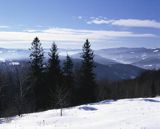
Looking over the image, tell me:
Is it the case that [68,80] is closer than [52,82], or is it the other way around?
[52,82]

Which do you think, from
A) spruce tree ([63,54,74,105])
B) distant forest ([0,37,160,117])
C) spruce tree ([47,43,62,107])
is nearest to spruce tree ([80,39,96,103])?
distant forest ([0,37,160,117])

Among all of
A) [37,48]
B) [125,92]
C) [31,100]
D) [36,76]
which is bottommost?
[125,92]

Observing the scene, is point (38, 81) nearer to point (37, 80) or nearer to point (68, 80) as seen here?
point (37, 80)

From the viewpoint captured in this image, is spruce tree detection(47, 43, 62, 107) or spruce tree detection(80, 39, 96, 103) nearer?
spruce tree detection(47, 43, 62, 107)

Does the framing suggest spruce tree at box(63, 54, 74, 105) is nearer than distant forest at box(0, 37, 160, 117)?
No

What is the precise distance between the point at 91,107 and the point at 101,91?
70.5m

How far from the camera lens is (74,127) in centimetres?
2556

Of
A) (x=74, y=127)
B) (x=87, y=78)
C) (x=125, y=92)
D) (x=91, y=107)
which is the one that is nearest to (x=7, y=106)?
(x=87, y=78)

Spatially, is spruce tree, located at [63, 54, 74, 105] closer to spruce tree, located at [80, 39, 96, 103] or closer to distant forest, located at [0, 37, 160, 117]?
distant forest, located at [0, 37, 160, 117]

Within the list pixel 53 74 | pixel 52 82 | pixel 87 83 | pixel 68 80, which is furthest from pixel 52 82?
pixel 87 83

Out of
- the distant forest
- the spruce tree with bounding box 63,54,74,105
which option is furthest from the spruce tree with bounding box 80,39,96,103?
the spruce tree with bounding box 63,54,74,105

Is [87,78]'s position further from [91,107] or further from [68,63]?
[91,107]

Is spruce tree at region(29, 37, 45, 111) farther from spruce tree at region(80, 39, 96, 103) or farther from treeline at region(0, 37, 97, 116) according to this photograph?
spruce tree at region(80, 39, 96, 103)

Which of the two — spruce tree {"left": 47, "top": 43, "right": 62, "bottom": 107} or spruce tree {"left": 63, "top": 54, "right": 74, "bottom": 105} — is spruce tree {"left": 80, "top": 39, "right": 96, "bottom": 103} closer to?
spruce tree {"left": 63, "top": 54, "right": 74, "bottom": 105}
